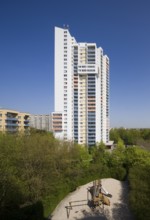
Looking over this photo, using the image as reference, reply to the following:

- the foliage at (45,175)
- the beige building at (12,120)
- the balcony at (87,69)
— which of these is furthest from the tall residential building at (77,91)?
the foliage at (45,175)

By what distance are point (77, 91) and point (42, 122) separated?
16279mm

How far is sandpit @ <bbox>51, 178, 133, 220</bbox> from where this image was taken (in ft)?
60.5

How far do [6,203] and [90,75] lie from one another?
5208 cm

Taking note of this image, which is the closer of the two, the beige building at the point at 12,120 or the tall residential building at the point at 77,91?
the beige building at the point at 12,120

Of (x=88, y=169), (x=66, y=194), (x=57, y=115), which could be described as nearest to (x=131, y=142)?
(x=57, y=115)

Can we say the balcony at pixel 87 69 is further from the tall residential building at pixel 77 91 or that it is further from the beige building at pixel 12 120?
the beige building at pixel 12 120

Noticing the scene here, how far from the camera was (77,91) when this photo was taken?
2542 inches

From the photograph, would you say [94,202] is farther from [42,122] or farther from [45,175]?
[42,122]

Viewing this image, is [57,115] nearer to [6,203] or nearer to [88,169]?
[88,169]

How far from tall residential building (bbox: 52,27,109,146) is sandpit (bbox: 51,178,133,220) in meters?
37.6

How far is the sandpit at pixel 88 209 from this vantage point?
18.4 meters

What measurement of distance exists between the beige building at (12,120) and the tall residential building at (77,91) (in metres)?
8.80

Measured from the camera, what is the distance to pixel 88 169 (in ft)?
96.6

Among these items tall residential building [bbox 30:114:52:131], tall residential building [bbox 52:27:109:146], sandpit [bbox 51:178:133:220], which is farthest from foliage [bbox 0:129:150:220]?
tall residential building [bbox 30:114:52:131]
